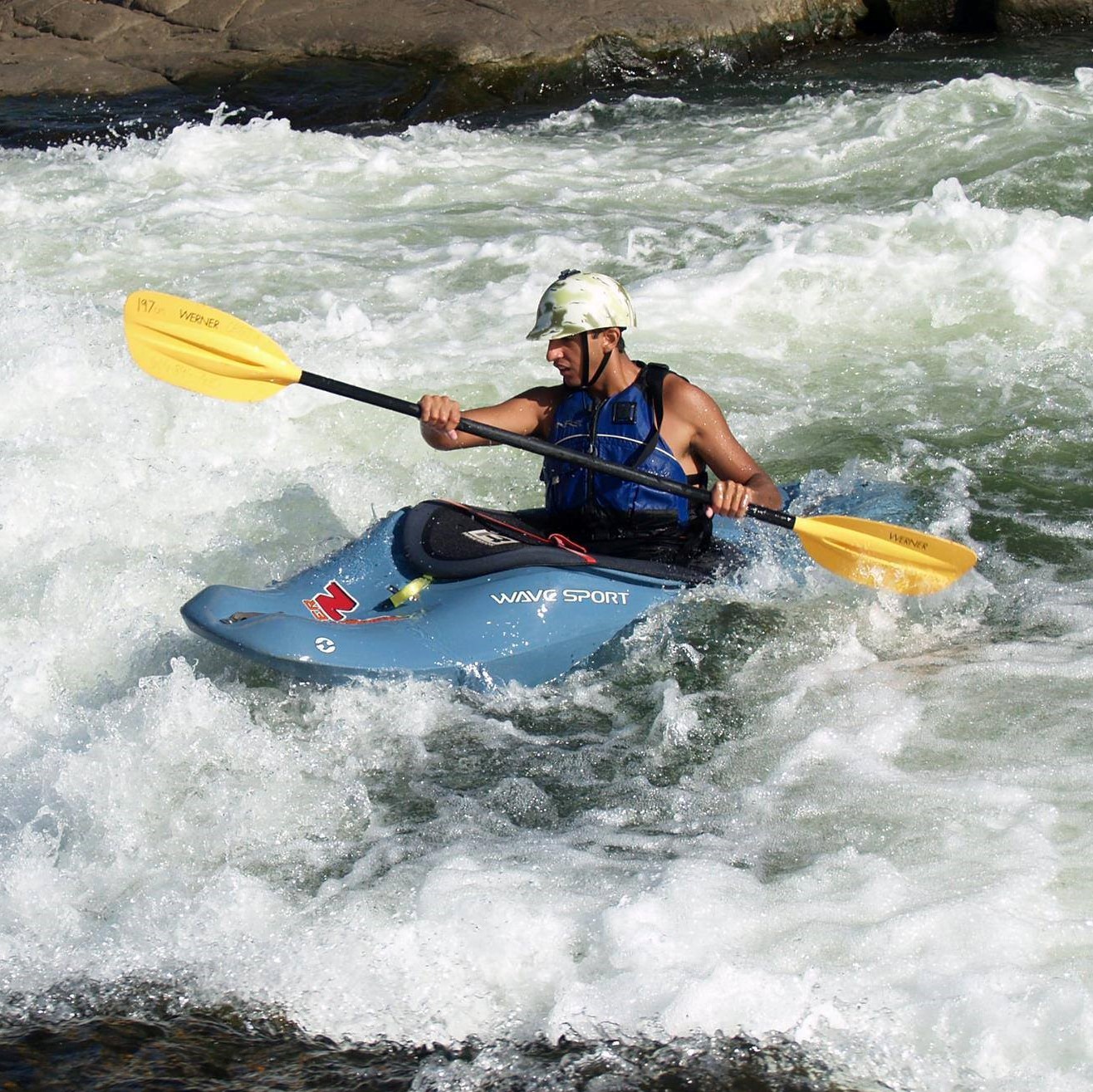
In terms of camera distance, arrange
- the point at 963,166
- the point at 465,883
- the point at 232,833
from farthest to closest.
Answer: the point at 963,166
the point at 232,833
the point at 465,883

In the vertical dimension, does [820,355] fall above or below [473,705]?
above

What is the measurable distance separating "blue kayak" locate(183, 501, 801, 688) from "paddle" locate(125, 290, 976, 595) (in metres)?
0.27

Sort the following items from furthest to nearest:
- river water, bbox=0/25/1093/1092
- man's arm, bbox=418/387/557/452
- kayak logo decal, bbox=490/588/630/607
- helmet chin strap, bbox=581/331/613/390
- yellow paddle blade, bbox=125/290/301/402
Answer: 1. yellow paddle blade, bbox=125/290/301/402
2. man's arm, bbox=418/387/557/452
3. helmet chin strap, bbox=581/331/613/390
4. kayak logo decal, bbox=490/588/630/607
5. river water, bbox=0/25/1093/1092

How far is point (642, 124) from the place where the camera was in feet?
35.0

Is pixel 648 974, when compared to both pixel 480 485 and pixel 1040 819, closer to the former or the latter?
pixel 1040 819

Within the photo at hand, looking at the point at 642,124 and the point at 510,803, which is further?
the point at 642,124

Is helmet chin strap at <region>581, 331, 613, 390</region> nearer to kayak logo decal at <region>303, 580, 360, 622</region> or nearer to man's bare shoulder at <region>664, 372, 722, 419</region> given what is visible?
man's bare shoulder at <region>664, 372, 722, 419</region>

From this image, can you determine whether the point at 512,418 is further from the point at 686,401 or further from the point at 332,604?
the point at 332,604

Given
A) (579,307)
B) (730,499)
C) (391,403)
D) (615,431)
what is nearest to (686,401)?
(615,431)

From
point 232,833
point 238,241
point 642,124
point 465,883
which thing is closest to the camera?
point 465,883

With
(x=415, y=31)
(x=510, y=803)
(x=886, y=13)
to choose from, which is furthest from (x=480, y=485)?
(x=886, y=13)

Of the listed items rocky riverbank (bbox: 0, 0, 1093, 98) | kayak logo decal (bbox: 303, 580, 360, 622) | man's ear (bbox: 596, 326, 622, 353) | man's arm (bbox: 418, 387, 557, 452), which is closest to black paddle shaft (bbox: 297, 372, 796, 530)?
man's arm (bbox: 418, 387, 557, 452)

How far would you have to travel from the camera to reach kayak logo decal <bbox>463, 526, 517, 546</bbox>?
14.2ft

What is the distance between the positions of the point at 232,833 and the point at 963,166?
6931 mm
